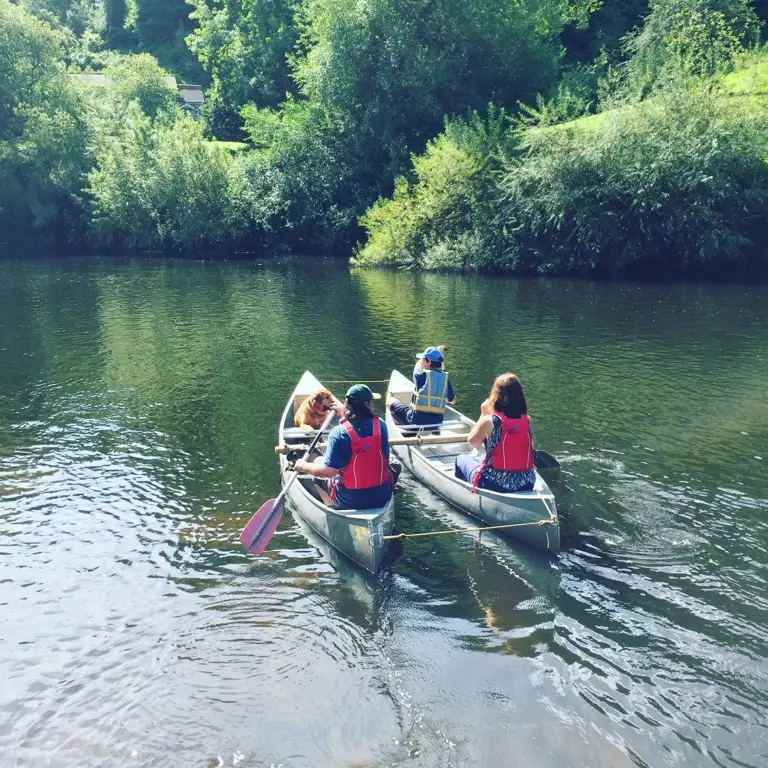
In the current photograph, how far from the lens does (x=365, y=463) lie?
31.7 ft

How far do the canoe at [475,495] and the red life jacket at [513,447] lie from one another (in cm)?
36

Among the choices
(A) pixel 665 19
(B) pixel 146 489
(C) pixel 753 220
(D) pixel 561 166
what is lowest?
(B) pixel 146 489

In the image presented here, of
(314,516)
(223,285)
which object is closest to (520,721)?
(314,516)

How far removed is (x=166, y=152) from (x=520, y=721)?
153ft

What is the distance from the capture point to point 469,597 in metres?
8.88

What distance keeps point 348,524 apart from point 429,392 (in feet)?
12.7

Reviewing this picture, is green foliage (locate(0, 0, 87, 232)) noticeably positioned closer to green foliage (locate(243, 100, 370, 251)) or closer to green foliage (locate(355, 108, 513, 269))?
green foliage (locate(243, 100, 370, 251))

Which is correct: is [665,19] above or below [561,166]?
above

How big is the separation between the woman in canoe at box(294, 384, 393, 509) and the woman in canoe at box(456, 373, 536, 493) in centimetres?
127

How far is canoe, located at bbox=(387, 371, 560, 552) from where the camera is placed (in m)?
9.59

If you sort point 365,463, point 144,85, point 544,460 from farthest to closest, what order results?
point 144,85
point 544,460
point 365,463

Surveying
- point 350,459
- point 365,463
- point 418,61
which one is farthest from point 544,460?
point 418,61

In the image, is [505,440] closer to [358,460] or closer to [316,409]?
[358,460]

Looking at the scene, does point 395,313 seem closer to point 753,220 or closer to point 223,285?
point 223,285
